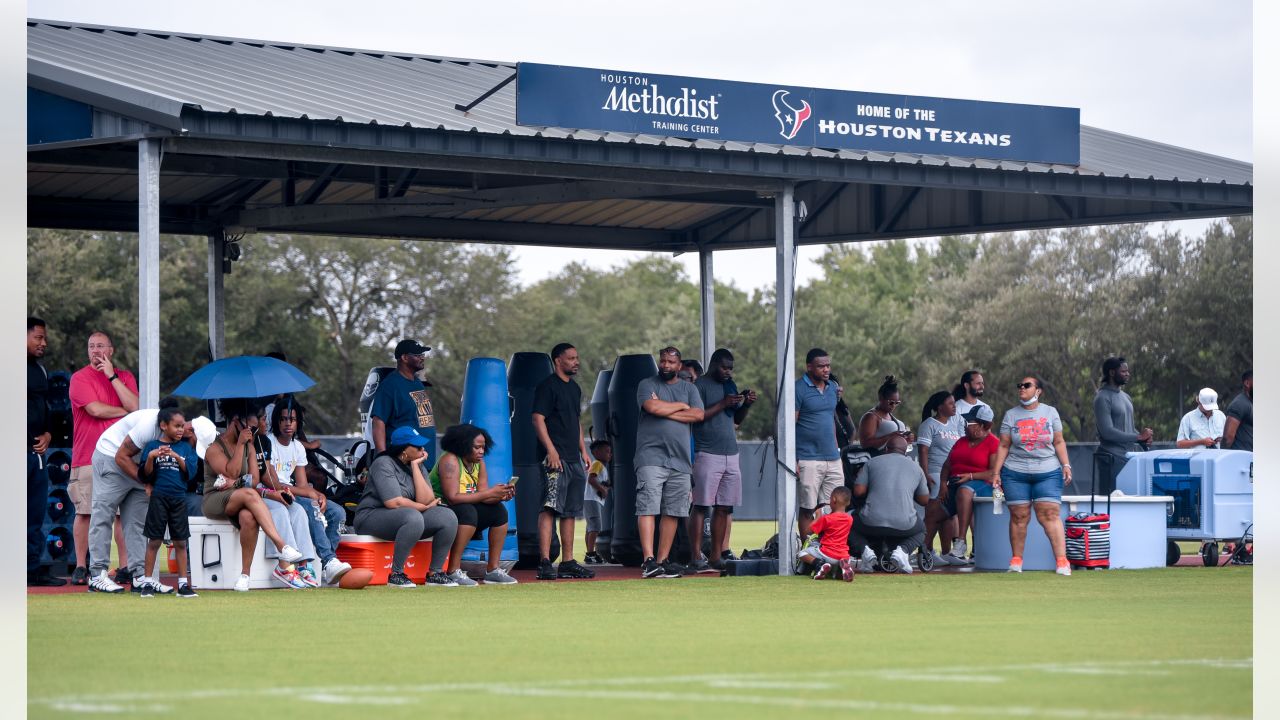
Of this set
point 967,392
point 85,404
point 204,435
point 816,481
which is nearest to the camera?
point 204,435

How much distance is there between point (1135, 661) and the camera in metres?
9.01

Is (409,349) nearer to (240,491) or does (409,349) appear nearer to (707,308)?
(240,491)

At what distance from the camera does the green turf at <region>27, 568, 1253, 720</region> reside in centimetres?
746

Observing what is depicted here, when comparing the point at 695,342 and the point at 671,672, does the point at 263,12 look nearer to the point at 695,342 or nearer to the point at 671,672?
the point at 695,342

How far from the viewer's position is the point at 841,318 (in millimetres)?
65125

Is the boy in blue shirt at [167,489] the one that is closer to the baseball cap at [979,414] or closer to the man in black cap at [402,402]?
the man in black cap at [402,402]

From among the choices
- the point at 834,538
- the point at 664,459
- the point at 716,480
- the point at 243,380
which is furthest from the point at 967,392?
the point at 243,380

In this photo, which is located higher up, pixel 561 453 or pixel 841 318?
pixel 841 318

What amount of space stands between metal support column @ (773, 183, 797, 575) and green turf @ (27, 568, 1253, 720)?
2040 millimetres

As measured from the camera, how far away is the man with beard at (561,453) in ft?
52.9

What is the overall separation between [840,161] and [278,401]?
18.1 feet

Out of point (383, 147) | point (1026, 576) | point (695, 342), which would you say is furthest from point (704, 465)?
point (695, 342)

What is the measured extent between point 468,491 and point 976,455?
4991mm

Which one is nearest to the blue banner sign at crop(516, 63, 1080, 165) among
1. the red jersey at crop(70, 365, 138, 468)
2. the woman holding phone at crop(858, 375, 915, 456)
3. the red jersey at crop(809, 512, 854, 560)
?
the woman holding phone at crop(858, 375, 915, 456)
